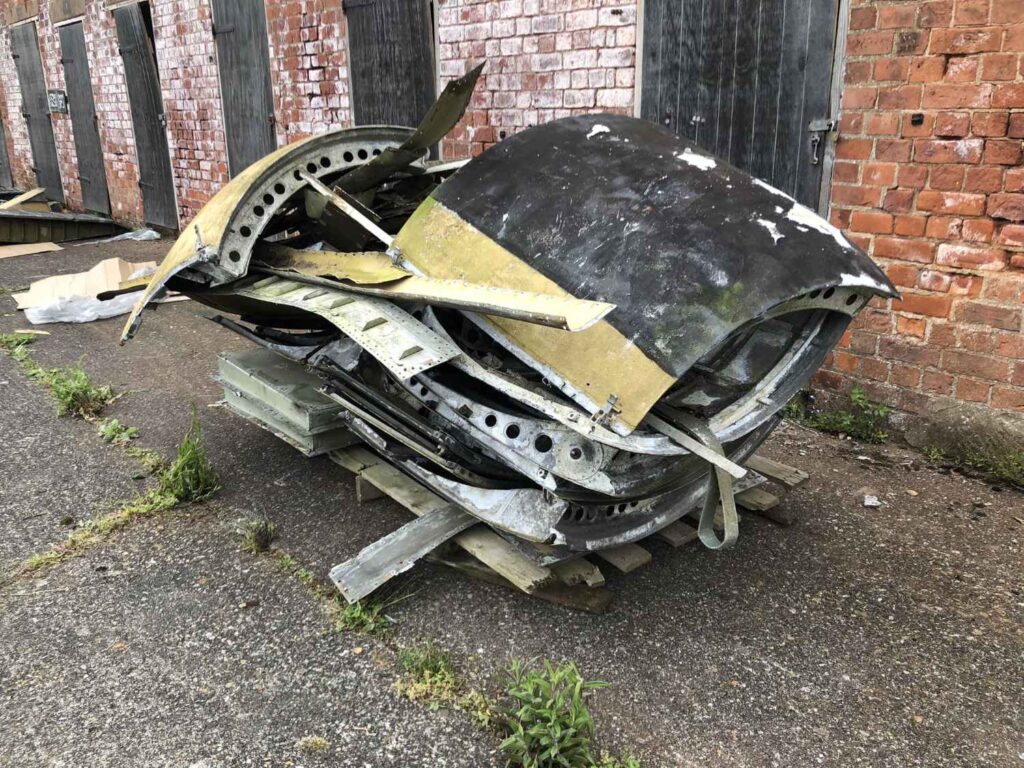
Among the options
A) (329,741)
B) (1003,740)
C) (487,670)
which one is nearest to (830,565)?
(1003,740)

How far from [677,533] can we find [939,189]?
2.09 meters

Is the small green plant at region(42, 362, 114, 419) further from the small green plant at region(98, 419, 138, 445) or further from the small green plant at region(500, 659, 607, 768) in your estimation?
the small green plant at region(500, 659, 607, 768)

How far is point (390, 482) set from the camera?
329 cm

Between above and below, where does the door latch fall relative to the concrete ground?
above

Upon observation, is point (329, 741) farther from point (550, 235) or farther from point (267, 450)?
point (267, 450)

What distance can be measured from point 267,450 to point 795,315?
2.73m

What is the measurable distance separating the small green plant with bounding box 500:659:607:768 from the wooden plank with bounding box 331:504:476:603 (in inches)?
26.5

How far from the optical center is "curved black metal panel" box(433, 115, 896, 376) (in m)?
2.21

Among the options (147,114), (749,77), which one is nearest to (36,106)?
(147,114)

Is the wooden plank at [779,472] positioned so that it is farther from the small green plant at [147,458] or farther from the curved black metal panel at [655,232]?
the small green plant at [147,458]

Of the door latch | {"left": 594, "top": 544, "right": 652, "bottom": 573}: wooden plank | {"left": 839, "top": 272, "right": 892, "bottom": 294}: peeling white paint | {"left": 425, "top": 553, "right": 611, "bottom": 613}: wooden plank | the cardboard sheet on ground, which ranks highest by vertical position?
the door latch

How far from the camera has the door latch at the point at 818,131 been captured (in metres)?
3.90

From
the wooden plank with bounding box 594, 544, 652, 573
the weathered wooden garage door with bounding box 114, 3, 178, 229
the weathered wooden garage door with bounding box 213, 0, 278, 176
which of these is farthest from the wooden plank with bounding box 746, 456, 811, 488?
the weathered wooden garage door with bounding box 114, 3, 178, 229

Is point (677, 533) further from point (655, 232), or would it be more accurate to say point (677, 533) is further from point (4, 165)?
point (4, 165)
